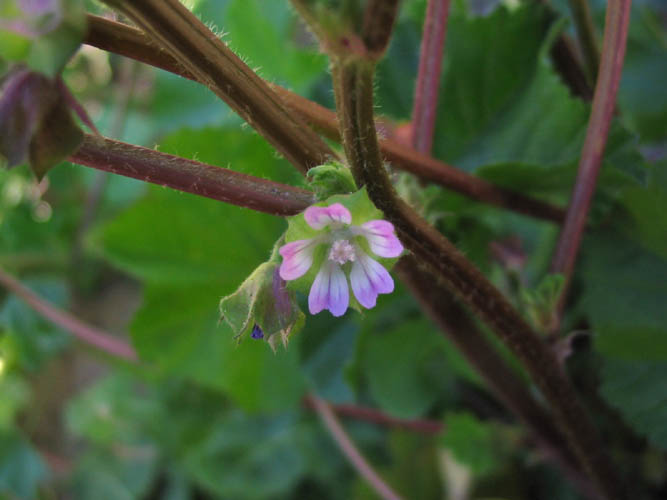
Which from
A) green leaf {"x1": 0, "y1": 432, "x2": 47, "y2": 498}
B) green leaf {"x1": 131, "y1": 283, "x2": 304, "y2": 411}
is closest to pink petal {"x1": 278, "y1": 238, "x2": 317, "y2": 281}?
green leaf {"x1": 131, "y1": 283, "x2": 304, "y2": 411}

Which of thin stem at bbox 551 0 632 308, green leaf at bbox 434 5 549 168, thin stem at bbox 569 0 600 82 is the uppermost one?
green leaf at bbox 434 5 549 168

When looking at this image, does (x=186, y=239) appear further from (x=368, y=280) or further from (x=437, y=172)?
(x=368, y=280)

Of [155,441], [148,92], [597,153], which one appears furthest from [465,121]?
[148,92]

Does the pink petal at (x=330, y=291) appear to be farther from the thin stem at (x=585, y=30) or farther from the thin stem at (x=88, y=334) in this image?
the thin stem at (x=88, y=334)

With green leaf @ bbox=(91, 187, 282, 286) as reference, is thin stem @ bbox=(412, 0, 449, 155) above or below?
below

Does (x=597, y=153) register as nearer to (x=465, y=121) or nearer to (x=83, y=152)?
(x=465, y=121)

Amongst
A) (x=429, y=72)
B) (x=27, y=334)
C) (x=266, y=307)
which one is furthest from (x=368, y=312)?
(x=27, y=334)

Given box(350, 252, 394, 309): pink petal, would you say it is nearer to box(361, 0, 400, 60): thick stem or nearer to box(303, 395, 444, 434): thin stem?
box(361, 0, 400, 60): thick stem
